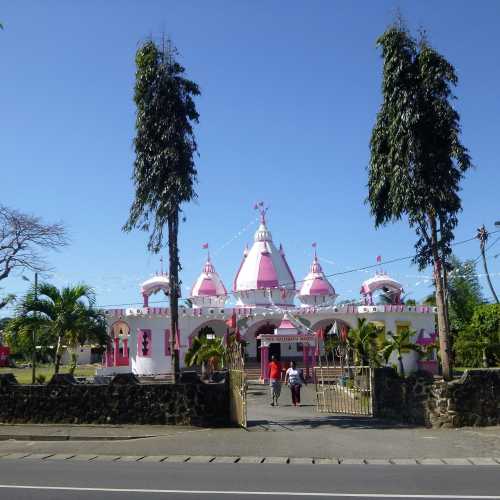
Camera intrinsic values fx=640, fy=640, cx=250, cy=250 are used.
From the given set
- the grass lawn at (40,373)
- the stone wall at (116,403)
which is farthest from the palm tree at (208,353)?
the stone wall at (116,403)

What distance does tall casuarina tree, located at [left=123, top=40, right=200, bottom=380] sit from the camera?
1605 centimetres

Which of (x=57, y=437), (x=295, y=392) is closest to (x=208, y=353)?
(x=295, y=392)

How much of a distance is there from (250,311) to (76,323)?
1879 cm

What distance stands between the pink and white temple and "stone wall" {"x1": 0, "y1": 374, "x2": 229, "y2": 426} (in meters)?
17.0

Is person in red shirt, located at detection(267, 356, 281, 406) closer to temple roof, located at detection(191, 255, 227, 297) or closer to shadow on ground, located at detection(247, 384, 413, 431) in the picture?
shadow on ground, located at detection(247, 384, 413, 431)

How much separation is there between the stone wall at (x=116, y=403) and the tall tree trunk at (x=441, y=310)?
5431 mm

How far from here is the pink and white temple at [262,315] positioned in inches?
1446

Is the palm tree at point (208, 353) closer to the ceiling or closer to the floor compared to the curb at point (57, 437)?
closer to the ceiling

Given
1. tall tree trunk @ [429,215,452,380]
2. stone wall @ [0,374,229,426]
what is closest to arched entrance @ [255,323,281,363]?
tall tree trunk @ [429,215,452,380]

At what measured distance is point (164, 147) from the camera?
1617cm

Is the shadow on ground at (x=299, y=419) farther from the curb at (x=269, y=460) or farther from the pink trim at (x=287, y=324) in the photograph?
the pink trim at (x=287, y=324)

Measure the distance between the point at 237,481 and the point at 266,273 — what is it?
33.7 m

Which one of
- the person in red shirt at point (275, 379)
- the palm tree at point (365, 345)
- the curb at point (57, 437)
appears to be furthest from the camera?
the palm tree at point (365, 345)

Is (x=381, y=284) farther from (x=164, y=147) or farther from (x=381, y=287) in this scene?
(x=164, y=147)
